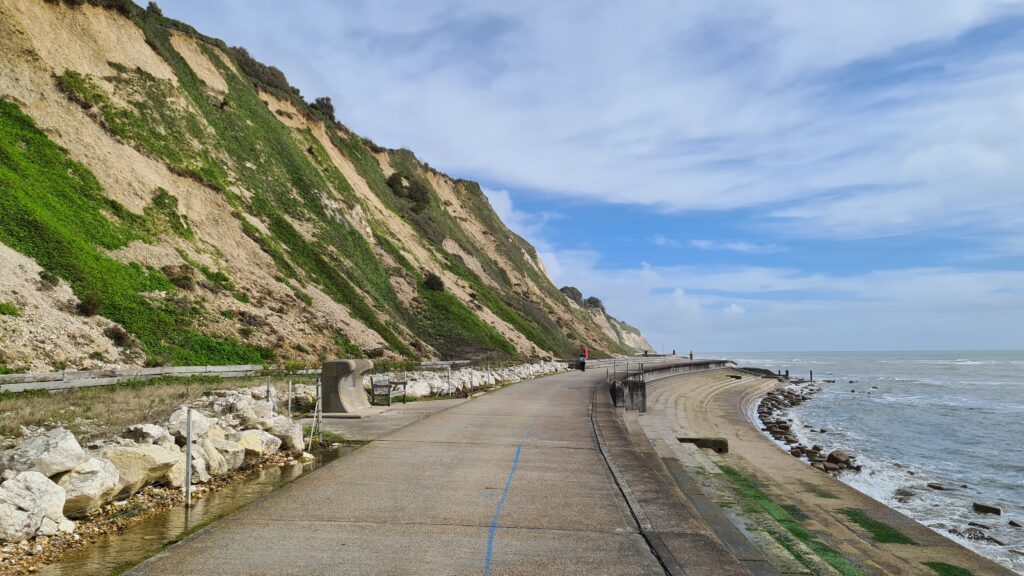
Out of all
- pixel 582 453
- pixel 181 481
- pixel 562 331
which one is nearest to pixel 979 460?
pixel 582 453

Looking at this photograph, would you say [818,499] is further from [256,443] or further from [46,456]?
[46,456]

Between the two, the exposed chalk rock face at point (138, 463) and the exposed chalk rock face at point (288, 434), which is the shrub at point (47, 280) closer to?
the exposed chalk rock face at point (288, 434)

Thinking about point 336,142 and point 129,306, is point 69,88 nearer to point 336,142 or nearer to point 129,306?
point 129,306

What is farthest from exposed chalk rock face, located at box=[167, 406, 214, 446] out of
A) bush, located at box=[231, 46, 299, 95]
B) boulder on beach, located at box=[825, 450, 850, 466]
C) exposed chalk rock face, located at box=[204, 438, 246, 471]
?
bush, located at box=[231, 46, 299, 95]

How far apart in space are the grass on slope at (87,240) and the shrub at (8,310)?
309cm

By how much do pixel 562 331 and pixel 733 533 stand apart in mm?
76828

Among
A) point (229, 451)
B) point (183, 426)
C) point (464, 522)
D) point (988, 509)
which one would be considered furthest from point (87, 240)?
point (988, 509)

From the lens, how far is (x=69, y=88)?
3553cm

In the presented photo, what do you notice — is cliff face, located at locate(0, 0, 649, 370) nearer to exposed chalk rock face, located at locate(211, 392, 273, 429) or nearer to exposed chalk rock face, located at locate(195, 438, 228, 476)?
exposed chalk rock face, located at locate(211, 392, 273, 429)

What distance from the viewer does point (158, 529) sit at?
23.4ft

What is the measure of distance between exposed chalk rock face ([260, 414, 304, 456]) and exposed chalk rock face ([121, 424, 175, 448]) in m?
2.26

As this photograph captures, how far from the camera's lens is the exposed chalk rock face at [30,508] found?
6.12 metres

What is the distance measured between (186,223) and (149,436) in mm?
29742

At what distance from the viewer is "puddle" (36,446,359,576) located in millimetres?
5930
